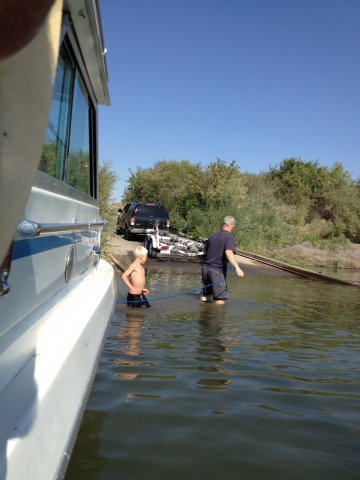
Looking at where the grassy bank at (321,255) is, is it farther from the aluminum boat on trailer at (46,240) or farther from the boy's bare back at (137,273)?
the aluminum boat on trailer at (46,240)

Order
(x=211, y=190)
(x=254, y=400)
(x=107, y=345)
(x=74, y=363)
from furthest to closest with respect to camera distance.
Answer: (x=211, y=190)
(x=107, y=345)
(x=254, y=400)
(x=74, y=363)

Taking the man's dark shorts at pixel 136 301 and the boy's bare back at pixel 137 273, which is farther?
the man's dark shorts at pixel 136 301

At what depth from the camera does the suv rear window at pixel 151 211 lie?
20.7m

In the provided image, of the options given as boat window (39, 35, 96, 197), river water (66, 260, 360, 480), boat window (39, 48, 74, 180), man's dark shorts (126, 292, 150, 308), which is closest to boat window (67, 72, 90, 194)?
boat window (39, 35, 96, 197)

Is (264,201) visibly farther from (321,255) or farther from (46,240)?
(46,240)

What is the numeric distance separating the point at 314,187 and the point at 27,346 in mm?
39753

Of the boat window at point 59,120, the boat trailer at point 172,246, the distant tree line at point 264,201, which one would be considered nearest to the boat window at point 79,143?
the boat window at point 59,120

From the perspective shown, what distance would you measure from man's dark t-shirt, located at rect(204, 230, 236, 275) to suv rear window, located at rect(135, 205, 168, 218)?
11397 mm

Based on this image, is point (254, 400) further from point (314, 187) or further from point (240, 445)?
point (314, 187)

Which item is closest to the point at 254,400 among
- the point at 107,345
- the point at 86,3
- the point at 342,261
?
the point at 107,345

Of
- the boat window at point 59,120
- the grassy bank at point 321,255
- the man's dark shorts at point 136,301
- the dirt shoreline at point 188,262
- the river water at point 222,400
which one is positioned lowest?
the river water at point 222,400

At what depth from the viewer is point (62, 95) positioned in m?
2.60

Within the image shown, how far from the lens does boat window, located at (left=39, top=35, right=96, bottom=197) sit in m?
2.37

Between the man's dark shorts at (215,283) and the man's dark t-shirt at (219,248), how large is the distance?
11cm
